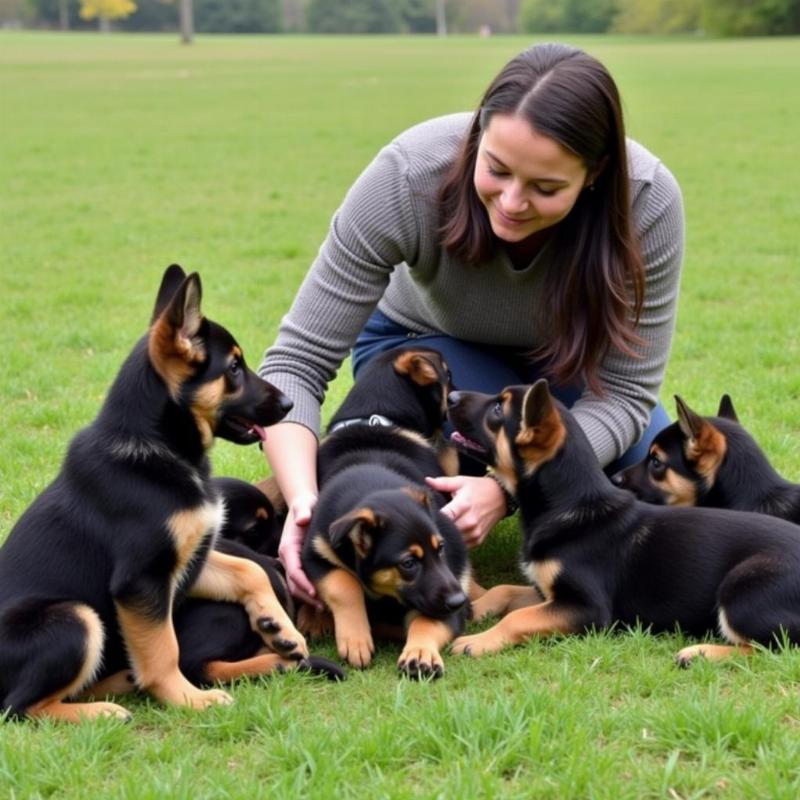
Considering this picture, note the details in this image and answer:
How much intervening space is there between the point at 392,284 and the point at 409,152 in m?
1.07

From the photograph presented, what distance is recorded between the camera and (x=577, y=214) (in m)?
5.50

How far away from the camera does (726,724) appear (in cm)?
370

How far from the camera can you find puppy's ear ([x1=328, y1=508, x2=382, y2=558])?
4.46 m

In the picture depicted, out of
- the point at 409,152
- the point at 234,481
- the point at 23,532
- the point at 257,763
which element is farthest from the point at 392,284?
the point at 257,763

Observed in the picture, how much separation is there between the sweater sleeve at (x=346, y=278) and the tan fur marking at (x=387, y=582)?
1070 millimetres

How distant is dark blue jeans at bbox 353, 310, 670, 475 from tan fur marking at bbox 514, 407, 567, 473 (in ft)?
3.46

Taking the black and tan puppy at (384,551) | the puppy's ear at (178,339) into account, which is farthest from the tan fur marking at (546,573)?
the puppy's ear at (178,339)

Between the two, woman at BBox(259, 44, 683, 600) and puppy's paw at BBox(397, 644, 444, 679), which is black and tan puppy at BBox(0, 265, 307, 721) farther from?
woman at BBox(259, 44, 683, 600)

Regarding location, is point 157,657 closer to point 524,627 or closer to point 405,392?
point 524,627

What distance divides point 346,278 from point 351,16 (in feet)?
389

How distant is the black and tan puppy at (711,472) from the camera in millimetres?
5258

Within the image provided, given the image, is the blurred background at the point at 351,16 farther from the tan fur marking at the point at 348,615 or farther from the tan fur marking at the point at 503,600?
the tan fur marking at the point at 348,615

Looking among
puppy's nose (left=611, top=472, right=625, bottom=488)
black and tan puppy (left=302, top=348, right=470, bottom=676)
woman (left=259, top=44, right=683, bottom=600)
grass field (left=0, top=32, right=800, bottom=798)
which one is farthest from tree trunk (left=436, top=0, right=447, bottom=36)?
black and tan puppy (left=302, top=348, right=470, bottom=676)

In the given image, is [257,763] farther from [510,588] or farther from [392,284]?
[392,284]
